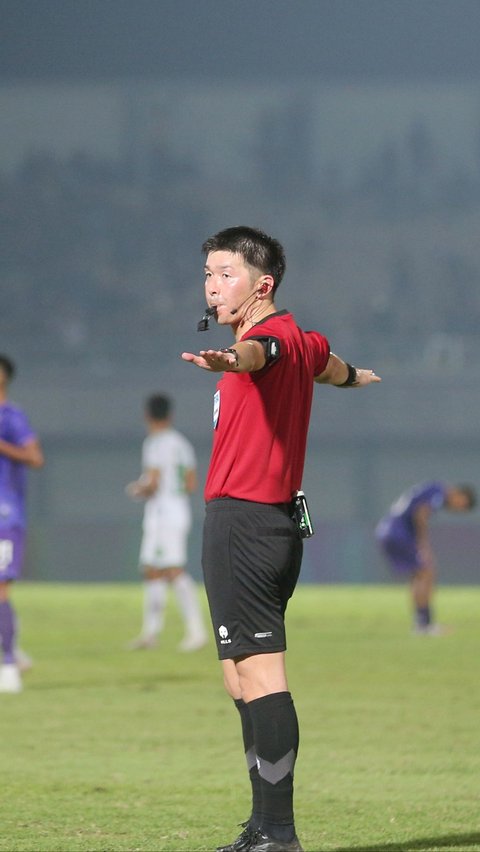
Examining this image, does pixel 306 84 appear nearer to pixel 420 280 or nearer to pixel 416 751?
pixel 420 280

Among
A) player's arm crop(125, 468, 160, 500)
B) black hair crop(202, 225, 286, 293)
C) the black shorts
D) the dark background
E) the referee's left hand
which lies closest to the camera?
the referee's left hand

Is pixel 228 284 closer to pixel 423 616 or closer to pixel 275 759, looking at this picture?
pixel 275 759

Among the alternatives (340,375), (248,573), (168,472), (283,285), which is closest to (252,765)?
(248,573)

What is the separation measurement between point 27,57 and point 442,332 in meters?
20.3

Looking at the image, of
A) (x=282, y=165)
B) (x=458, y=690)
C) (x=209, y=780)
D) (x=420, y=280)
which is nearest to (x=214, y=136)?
(x=282, y=165)

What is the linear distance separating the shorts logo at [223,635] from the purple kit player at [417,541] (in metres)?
10.7

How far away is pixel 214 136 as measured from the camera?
181 ft

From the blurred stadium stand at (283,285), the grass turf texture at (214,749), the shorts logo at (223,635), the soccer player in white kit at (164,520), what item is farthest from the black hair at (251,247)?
the blurred stadium stand at (283,285)

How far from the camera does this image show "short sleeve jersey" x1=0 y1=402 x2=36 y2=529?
31.7 ft

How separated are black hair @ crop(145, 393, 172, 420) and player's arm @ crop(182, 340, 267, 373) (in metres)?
9.52

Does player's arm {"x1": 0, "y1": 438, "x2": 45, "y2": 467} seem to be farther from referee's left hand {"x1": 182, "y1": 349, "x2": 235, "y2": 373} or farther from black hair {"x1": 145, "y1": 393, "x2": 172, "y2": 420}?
referee's left hand {"x1": 182, "y1": 349, "x2": 235, "y2": 373}

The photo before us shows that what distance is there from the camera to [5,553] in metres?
9.65

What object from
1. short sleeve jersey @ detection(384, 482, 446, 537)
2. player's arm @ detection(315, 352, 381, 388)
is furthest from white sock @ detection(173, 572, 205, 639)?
player's arm @ detection(315, 352, 381, 388)

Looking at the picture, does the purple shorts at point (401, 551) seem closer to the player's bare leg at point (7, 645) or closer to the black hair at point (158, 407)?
the black hair at point (158, 407)
